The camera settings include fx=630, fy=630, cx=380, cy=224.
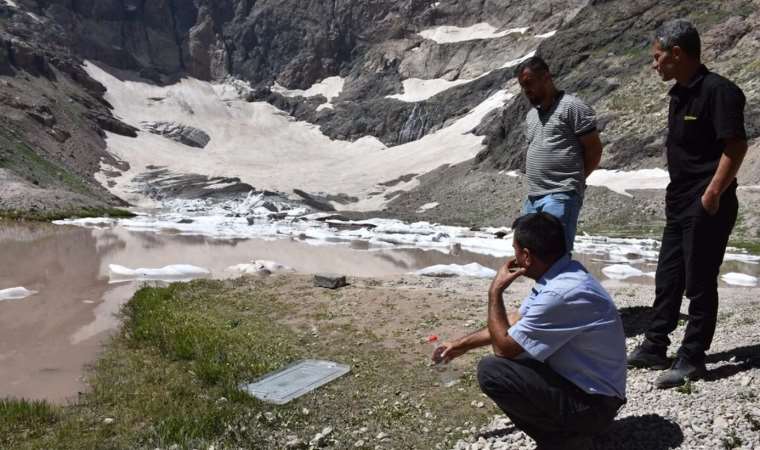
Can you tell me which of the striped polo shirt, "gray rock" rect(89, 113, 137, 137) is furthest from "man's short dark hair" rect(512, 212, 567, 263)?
"gray rock" rect(89, 113, 137, 137)

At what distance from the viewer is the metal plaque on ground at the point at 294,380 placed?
18.3ft

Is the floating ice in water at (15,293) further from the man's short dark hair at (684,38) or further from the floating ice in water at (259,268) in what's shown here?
the man's short dark hair at (684,38)

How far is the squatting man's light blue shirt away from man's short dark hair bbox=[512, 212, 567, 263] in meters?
0.07

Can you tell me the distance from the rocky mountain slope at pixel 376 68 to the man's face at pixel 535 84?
31.1 metres

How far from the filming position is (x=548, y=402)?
149 inches

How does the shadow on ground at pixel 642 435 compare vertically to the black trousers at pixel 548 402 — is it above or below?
below

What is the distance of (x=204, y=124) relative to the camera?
390 ft

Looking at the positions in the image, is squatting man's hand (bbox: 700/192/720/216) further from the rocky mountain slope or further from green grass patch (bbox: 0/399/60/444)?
the rocky mountain slope

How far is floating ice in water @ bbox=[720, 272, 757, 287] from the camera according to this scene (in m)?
14.5

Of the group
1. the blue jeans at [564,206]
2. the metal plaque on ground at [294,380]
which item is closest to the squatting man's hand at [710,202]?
the blue jeans at [564,206]

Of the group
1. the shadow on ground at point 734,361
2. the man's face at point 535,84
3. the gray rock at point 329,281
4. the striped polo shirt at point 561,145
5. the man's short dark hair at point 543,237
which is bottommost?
the gray rock at point 329,281

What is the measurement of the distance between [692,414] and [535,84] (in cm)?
338

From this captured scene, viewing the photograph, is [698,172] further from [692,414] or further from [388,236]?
[388,236]

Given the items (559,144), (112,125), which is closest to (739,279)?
(559,144)
